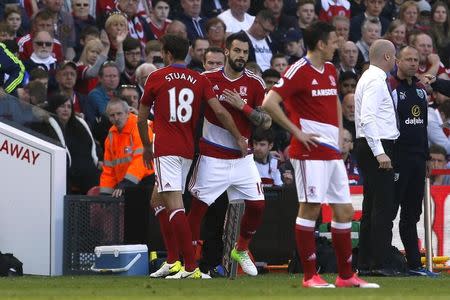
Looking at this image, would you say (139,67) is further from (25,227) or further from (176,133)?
(176,133)

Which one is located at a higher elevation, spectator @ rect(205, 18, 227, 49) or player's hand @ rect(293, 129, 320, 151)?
spectator @ rect(205, 18, 227, 49)

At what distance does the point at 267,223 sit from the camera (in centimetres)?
1612

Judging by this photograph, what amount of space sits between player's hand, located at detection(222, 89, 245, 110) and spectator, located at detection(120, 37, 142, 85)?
564cm

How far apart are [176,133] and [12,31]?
5.59 meters

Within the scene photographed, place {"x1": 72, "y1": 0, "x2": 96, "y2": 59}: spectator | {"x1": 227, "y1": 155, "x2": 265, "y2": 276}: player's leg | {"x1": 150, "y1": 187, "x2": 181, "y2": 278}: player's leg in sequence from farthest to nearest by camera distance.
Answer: {"x1": 72, "y1": 0, "x2": 96, "y2": 59}: spectator
{"x1": 227, "y1": 155, "x2": 265, "y2": 276}: player's leg
{"x1": 150, "y1": 187, "x2": 181, "y2": 278}: player's leg

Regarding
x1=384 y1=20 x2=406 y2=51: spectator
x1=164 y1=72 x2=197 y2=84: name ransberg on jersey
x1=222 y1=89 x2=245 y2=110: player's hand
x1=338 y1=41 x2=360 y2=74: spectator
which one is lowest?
x1=222 y1=89 x2=245 y2=110: player's hand

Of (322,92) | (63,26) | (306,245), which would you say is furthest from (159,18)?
(306,245)

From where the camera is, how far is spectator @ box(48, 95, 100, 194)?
16953 millimetres

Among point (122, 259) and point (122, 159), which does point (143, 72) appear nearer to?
point (122, 159)

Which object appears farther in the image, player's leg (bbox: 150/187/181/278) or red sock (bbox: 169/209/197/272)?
player's leg (bbox: 150/187/181/278)

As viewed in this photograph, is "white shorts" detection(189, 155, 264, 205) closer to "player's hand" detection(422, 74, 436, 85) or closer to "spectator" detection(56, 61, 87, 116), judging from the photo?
"player's hand" detection(422, 74, 436, 85)

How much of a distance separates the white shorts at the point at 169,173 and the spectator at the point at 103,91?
15.4 feet

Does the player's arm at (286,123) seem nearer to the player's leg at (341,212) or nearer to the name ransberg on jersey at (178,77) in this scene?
the player's leg at (341,212)

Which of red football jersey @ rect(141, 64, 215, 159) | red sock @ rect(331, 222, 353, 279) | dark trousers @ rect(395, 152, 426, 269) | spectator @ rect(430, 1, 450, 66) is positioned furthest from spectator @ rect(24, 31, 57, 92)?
spectator @ rect(430, 1, 450, 66)
